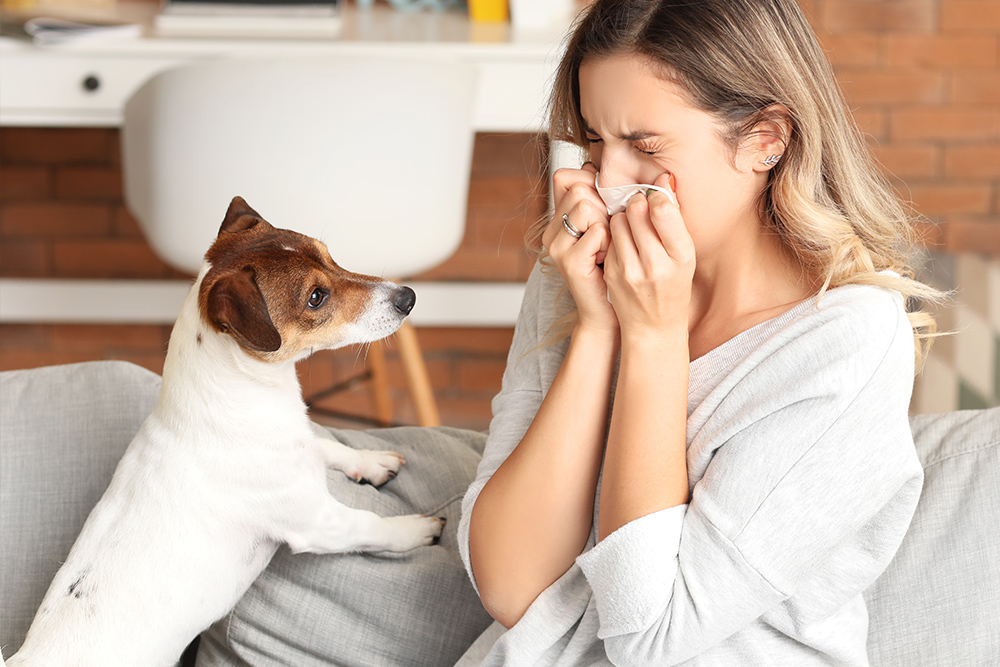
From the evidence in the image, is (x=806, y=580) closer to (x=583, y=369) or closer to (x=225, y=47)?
(x=583, y=369)

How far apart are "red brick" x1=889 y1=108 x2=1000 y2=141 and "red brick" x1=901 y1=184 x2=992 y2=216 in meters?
0.14

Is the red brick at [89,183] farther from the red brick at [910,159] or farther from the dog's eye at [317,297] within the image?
the red brick at [910,159]

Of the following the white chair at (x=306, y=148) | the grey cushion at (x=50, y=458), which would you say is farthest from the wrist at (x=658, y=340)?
the white chair at (x=306, y=148)

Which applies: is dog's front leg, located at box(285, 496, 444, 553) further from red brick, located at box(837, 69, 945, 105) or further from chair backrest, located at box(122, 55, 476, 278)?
red brick, located at box(837, 69, 945, 105)

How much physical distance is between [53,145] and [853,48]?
2264mm

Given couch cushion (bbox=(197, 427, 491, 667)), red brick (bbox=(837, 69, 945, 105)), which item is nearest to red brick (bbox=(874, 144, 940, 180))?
red brick (bbox=(837, 69, 945, 105))

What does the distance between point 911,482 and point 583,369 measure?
324 mm

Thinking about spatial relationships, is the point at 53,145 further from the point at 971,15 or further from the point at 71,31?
the point at 971,15

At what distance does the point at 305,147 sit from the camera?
174 centimetres

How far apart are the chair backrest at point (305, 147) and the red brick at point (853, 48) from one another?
1177 millimetres

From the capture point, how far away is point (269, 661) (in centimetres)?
103

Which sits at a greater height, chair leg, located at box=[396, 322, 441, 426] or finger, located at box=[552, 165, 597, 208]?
finger, located at box=[552, 165, 597, 208]

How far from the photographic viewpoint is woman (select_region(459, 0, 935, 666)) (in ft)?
2.55

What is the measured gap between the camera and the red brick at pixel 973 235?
8.58ft
